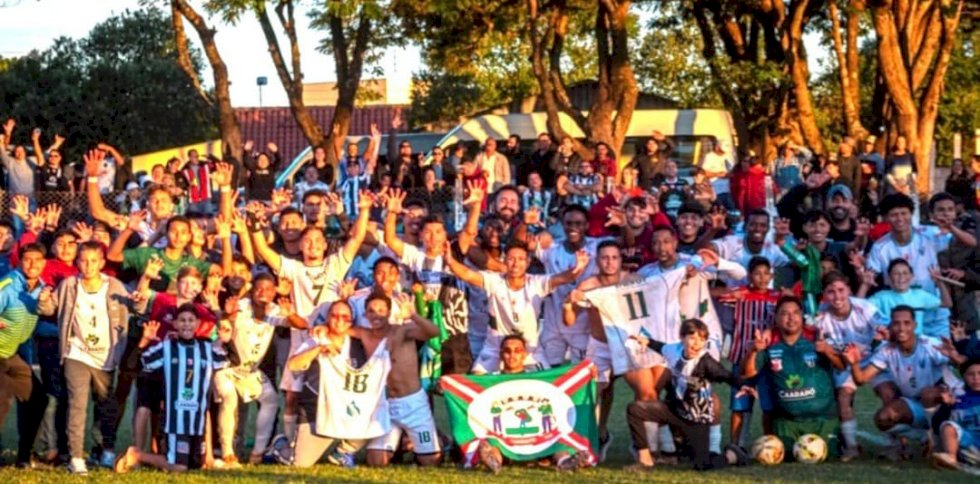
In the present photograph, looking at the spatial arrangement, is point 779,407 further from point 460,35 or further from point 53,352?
point 460,35

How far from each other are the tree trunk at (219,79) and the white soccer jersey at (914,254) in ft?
50.8

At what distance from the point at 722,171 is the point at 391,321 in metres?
11.9

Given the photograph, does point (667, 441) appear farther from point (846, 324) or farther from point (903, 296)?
point (903, 296)

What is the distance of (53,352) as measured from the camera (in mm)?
12977

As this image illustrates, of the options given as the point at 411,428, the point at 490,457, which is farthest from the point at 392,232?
the point at 490,457

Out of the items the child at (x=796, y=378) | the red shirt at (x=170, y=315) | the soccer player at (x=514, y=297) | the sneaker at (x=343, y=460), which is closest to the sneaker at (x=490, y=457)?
the soccer player at (x=514, y=297)

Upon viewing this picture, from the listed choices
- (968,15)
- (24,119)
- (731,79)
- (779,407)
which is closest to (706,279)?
(779,407)

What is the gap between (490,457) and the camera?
12562 mm

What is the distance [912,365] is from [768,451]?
4.52ft

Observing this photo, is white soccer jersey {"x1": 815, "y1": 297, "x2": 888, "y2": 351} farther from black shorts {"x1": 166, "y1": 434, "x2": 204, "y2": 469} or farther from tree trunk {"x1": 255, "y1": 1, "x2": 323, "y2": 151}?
tree trunk {"x1": 255, "y1": 1, "x2": 323, "y2": 151}

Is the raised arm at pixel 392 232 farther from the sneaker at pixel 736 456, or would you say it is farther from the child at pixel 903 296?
the child at pixel 903 296

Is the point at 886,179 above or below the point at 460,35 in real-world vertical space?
below

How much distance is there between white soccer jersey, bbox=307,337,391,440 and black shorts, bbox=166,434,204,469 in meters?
0.94

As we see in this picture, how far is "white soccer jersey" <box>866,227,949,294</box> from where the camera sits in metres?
14.8
